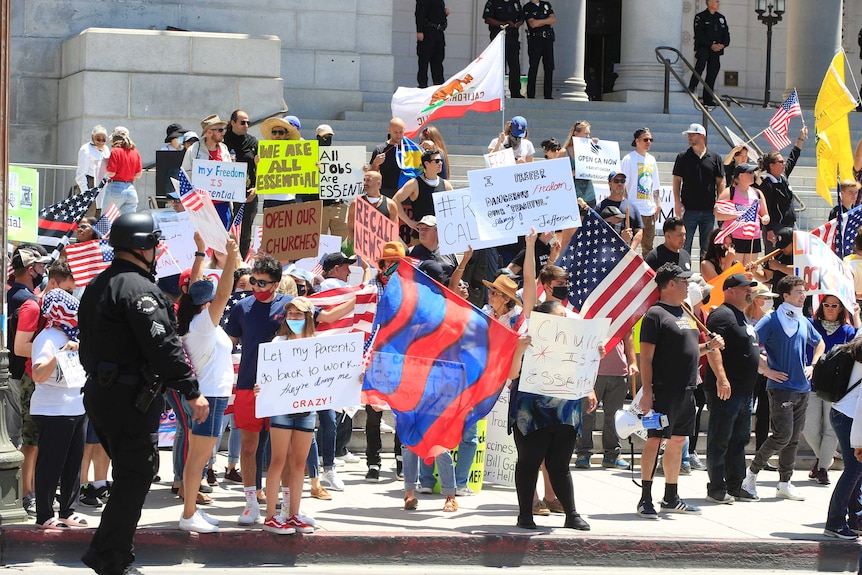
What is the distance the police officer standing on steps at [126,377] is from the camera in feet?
26.7

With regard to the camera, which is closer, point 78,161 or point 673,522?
point 673,522

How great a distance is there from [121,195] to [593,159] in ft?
17.5

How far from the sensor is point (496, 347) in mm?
10438

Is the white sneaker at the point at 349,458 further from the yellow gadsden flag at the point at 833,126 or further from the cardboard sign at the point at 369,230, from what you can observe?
the yellow gadsden flag at the point at 833,126

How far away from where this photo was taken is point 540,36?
2272 centimetres

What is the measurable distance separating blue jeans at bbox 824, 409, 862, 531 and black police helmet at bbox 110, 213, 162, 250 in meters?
5.12

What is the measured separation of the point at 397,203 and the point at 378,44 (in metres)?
7.31

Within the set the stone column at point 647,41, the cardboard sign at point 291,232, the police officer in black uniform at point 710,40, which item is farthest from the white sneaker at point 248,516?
the stone column at point 647,41

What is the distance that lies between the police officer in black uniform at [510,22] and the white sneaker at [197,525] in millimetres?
13759

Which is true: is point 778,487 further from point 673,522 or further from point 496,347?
point 496,347

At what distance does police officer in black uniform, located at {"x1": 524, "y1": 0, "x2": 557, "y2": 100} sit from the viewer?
73.7 feet

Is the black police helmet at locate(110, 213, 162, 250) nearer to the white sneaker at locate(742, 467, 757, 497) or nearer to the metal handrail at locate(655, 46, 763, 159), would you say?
the white sneaker at locate(742, 467, 757, 497)

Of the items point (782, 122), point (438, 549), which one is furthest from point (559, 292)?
point (782, 122)

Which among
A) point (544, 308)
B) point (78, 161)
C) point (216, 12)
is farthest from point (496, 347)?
point (216, 12)
